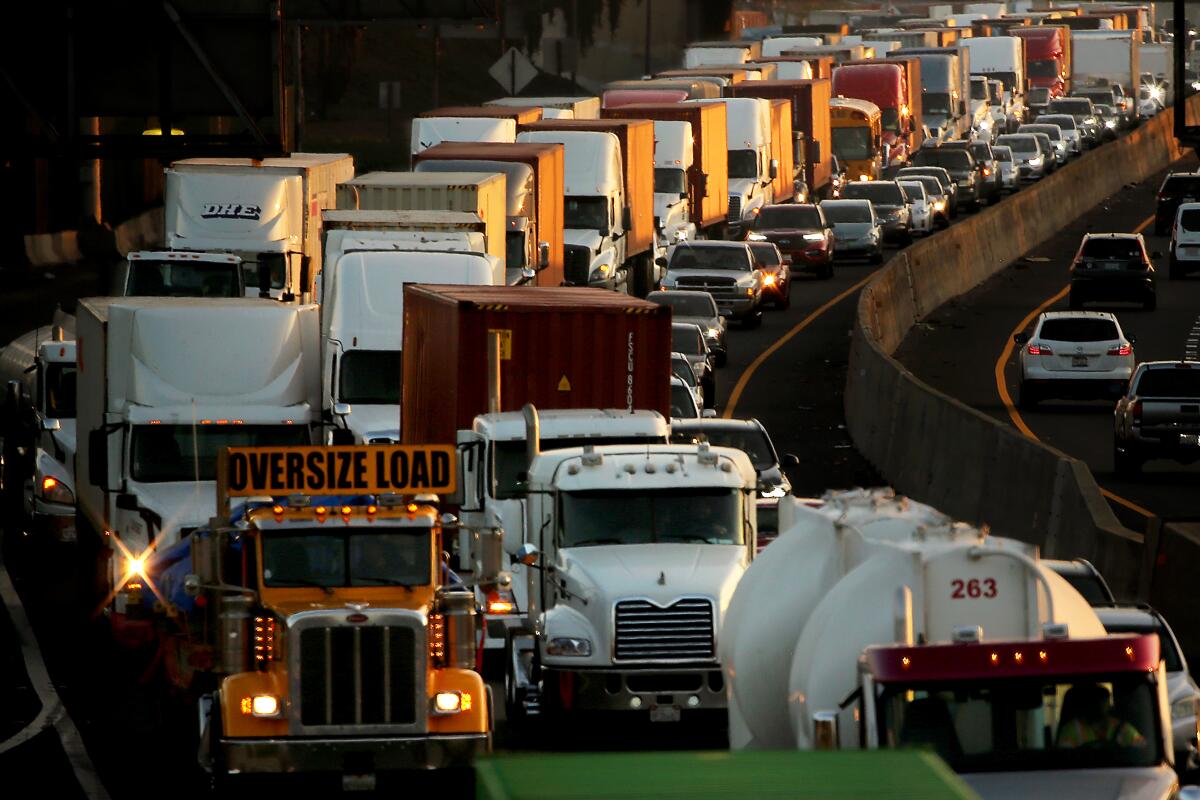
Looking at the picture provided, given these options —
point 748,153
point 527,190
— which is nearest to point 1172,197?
point 748,153

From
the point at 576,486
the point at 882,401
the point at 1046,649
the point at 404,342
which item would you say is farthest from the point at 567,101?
the point at 1046,649

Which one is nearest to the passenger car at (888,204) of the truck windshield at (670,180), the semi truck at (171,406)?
the truck windshield at (670,180)

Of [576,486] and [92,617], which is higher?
[576,486]

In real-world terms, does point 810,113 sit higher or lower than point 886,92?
lower

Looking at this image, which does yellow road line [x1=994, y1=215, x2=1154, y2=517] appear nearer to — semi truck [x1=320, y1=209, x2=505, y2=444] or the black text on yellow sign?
semi truck [x1=320, y1=209, x2=505, y2=444]

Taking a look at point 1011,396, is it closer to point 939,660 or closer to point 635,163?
point 635,163

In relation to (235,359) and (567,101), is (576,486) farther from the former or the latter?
(567,101)

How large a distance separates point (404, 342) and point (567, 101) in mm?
38864

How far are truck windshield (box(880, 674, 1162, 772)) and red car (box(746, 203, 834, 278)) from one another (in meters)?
49.1

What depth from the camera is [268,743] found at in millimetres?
16969

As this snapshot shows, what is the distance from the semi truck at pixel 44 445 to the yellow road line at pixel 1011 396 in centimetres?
1029

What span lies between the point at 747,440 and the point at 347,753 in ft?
39.8

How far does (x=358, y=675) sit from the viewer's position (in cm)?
1706

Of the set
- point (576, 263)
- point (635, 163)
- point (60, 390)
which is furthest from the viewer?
point (635, 163)
